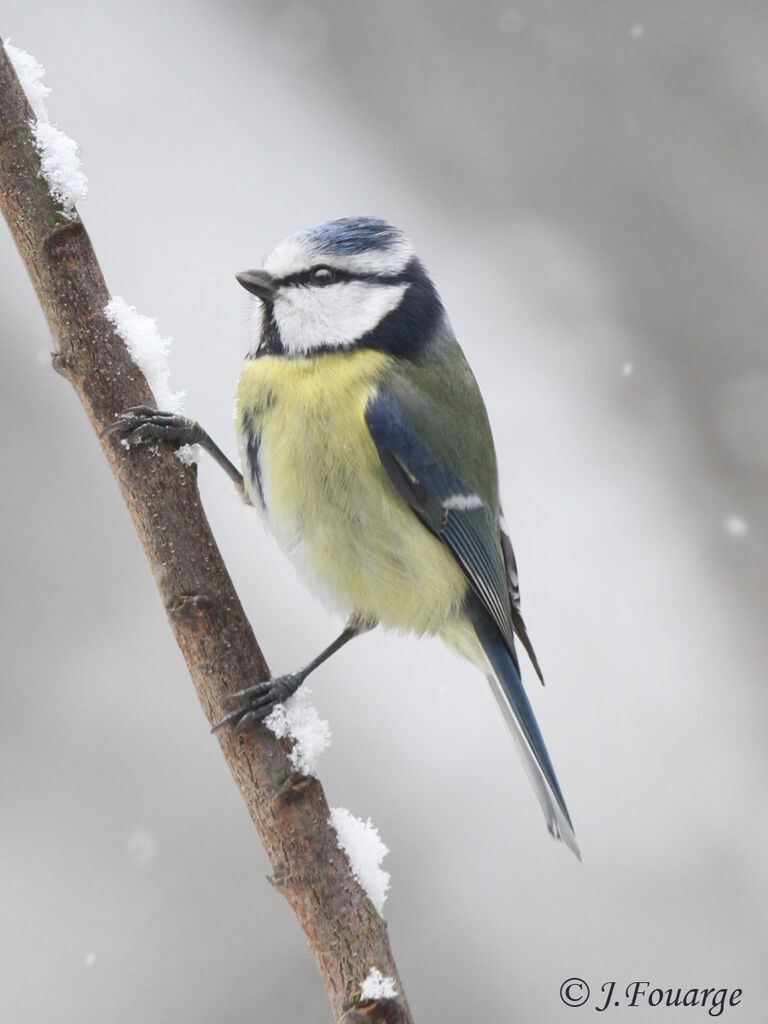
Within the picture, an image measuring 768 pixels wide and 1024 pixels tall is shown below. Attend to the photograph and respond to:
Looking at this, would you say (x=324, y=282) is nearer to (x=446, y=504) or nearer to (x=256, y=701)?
(x=446, y=504)

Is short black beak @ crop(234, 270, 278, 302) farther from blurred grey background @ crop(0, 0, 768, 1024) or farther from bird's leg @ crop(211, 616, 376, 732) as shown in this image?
blurred grey background @ crop(0, 0, 768, 1024)

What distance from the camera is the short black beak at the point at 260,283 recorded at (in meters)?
1.86

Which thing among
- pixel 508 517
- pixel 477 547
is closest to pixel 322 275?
pixel 477 547

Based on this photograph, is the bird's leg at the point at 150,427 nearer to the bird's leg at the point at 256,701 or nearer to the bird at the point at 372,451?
the bird at the point at 372,451

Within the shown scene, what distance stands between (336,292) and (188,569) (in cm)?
64

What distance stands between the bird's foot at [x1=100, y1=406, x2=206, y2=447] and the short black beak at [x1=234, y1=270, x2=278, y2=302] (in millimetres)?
391

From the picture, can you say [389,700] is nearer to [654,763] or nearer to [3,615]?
[654,763]

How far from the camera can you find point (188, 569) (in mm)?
1505

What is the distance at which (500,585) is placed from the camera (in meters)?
2.05

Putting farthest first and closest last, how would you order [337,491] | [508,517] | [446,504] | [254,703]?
[508,517] < [446,504] < [337,491] < [254,703]

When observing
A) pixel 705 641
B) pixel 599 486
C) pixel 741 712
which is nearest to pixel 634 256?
pixel 599 486

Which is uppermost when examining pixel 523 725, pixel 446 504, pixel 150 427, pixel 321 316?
pixel 321 316

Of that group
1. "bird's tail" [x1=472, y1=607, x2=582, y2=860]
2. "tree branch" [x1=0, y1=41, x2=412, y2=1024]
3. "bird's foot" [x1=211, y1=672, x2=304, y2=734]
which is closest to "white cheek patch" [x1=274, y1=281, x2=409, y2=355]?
"tree branch" [x1=0, y1=41, x2=412, y2=1024]

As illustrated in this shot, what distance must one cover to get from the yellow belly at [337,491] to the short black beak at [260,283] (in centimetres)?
11
